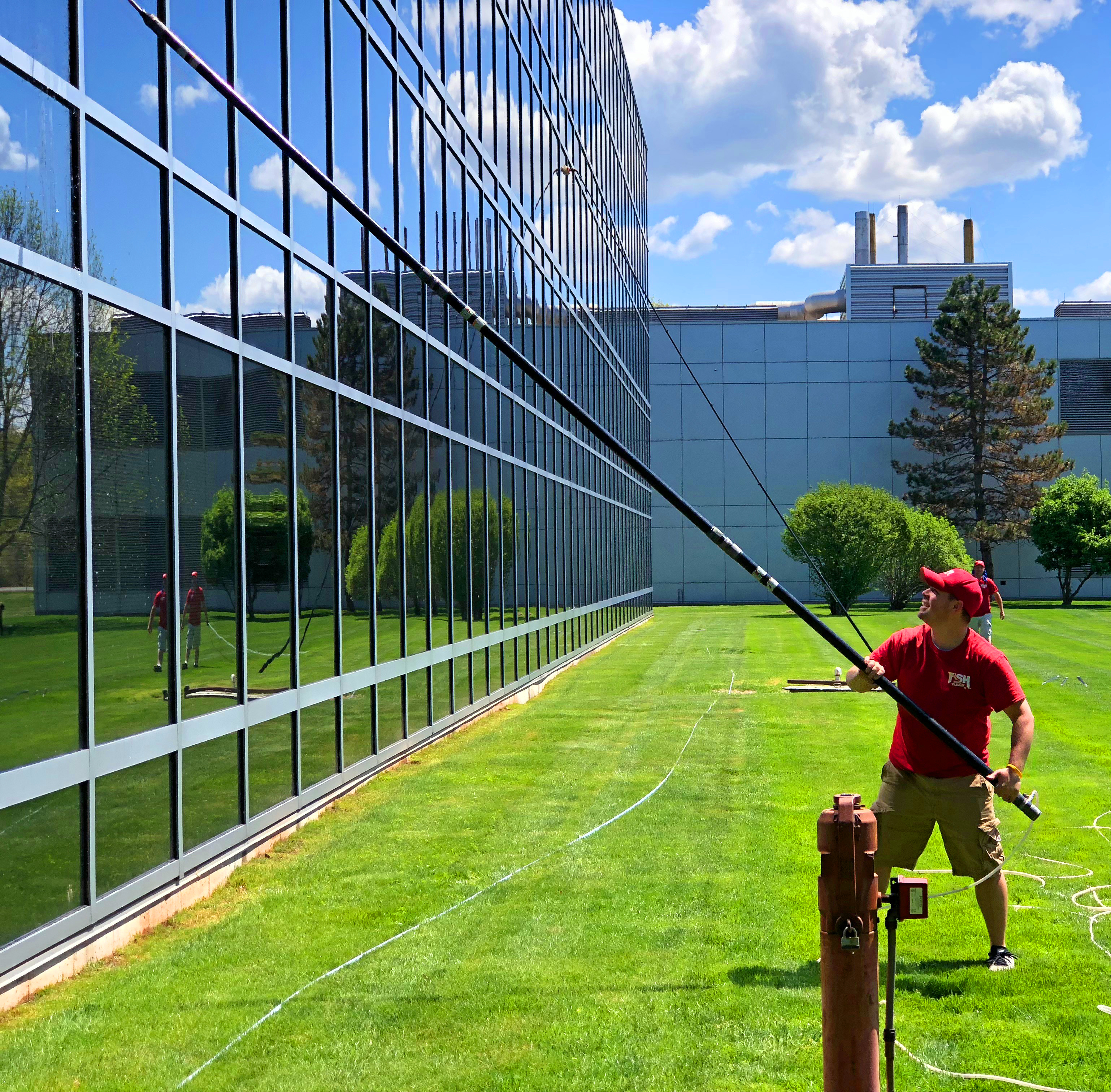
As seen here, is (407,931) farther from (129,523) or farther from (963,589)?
(963,589)

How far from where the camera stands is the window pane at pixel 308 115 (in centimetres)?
1023

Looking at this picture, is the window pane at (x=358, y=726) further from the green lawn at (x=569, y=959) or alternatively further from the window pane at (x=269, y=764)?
the window pane at (x=269, y=764)

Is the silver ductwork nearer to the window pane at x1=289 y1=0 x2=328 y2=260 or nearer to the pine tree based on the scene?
the pine tree

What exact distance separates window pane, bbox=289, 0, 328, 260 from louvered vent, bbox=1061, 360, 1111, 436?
55663 mm

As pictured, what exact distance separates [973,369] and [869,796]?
171 ft

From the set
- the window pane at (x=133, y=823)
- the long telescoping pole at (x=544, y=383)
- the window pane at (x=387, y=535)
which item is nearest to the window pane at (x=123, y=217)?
the long telescoping pole at (x=544, y=383)

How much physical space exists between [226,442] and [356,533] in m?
2.89

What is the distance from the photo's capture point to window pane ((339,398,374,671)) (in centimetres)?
1127

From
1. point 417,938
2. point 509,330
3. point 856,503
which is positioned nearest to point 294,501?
point 417,938

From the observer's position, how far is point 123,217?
7.31 meters

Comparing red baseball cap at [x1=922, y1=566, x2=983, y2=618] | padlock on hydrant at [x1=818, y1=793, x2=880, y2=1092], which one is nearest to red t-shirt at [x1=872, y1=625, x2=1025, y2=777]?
red baseball cap at [x1=922, y1=566, x2=983, y2=618]

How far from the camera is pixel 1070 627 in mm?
35281

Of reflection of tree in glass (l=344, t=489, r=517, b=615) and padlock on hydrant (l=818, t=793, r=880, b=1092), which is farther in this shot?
reflection of tree in glass (l=344, t=489, r=517, b=615)

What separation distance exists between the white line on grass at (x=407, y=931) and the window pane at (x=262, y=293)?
4.27 metres
